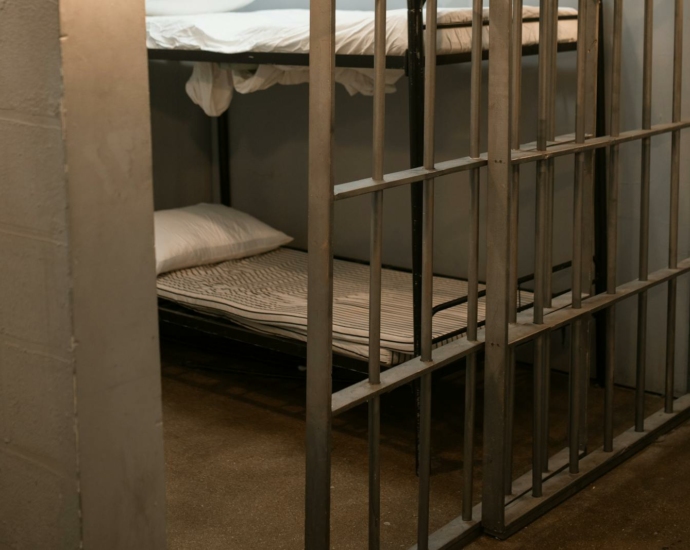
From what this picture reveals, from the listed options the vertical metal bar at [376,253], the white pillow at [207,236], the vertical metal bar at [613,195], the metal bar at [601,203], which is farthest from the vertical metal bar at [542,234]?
the white pillow at [207,236]

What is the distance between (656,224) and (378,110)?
189 centimetres

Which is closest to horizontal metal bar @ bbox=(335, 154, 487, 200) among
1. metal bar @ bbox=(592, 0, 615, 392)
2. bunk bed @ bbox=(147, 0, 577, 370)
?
bunk bed @ bbox=(147, 0, 577, 370)

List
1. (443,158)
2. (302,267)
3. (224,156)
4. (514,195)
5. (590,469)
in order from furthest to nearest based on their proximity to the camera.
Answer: (224,156) → (302,267) → (443,158) → (590,469) → (514,195)

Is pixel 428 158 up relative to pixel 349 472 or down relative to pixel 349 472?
up

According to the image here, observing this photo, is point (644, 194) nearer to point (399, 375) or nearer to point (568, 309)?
point (568, 309)

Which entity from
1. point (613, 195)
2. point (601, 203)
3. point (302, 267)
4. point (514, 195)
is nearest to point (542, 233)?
point (514, 195)

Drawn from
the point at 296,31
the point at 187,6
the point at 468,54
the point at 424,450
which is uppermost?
the point at 187,6

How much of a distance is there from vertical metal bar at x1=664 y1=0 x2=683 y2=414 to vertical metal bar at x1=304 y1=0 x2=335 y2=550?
62.6 inches

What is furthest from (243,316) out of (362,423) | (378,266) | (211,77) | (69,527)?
(69,527)

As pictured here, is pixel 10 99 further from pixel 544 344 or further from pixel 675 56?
pixel 675 56

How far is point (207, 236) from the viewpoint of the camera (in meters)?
4.20

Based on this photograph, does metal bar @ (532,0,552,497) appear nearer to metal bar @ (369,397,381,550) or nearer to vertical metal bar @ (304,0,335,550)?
metal bar @ (369,397,381,550)

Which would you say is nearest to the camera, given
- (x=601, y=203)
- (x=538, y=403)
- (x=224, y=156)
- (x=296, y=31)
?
(x=538, y=403)

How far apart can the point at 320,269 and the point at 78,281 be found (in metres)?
0.51
